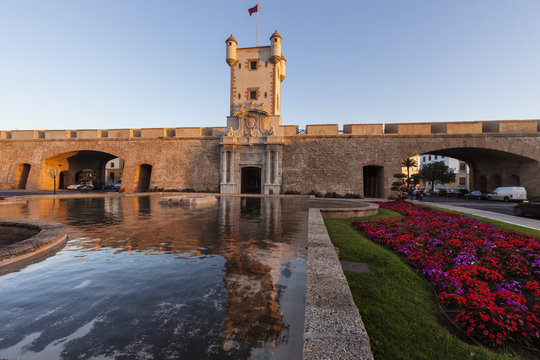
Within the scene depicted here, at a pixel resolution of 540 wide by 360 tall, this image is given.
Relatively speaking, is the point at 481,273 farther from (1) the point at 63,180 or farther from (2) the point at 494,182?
(1) the point at 63,180

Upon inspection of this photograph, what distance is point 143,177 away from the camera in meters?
30.2

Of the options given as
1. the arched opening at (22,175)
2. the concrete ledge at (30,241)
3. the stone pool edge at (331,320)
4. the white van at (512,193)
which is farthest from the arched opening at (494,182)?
the arched opening at (22,175)

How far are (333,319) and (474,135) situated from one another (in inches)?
1145

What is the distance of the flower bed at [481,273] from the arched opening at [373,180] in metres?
18.0

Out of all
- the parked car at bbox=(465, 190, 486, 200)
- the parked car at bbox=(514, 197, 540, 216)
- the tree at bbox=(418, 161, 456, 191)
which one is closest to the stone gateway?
the parked car at bbox=(465, 190, 486, 200)

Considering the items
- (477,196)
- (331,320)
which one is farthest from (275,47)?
(477,196)

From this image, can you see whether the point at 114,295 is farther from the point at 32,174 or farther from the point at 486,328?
the point at 32,174

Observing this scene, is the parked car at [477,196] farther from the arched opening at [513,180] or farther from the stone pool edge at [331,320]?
the stone pool edge at [331,320]

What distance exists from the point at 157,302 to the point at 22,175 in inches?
1667

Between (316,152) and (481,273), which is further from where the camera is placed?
(316,152)

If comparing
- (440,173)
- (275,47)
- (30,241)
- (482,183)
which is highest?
(275,47)

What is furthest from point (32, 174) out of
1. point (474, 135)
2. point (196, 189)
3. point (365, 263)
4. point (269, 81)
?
point (474, 135)

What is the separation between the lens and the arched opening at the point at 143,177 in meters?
29.1

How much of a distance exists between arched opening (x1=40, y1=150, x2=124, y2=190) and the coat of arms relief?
22.0 meters
